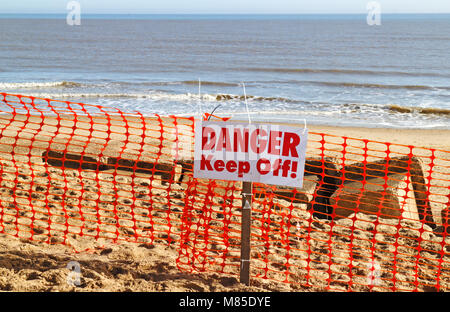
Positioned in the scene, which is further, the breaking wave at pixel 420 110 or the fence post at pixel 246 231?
the breaking wave at pixel 420 110

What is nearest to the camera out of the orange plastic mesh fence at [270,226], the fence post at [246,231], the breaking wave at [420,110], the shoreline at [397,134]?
the fence post at [246,231]

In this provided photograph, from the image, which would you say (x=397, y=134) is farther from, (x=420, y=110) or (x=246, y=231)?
(x=246, y=231)

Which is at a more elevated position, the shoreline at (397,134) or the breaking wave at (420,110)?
the breaking wave at (420,110)

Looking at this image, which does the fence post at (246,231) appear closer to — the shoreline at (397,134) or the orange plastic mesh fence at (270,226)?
the orange plastic mesh fence at (270,226)

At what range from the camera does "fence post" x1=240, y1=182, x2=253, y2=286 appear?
365 cm

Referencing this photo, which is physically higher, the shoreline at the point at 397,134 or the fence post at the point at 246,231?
the fence post at the point at 246,231

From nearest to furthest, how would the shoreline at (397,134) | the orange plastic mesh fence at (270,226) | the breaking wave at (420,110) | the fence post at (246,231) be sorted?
the fence post at (246,231)
the orange plastic mesh fence at (270,226)
the shoreline at (397,134)
the breaking wave at (420,110)

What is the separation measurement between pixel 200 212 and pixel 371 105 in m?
12.1

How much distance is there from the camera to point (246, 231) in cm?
373

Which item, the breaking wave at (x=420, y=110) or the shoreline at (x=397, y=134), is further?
the breaking wave at (x=420, y=110)

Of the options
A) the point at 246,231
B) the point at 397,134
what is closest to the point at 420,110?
the point at 397,134

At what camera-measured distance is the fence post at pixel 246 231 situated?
→ 3.65 meters

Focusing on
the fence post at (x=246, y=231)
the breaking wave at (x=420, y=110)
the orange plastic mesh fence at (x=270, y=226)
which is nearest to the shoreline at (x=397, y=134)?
the breaking wave at (x=420, y=110)
